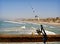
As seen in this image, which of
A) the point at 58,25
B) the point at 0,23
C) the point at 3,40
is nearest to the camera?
the point at 3,40

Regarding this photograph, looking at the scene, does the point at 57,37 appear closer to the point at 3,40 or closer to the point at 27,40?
the point at 27,40

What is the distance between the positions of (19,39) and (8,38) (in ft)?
0.28

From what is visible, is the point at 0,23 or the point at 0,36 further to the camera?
the point at 0,23

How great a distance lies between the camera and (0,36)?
1.27 m

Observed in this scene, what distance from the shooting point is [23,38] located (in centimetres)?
129

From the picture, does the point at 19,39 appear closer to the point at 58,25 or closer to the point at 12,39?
the point at 12,39

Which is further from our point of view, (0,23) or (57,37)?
(0,23)

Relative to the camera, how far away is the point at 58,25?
26109 millimetres

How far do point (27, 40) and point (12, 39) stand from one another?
12 centimetres

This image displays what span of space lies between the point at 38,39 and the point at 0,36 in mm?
299

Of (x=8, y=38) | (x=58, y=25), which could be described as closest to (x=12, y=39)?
(x=8, y=38)

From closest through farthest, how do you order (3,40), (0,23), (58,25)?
(3,40), (0,23), (58,25)

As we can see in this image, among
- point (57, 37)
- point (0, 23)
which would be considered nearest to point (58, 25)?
point (0, 23)

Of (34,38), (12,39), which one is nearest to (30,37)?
(34,38)
